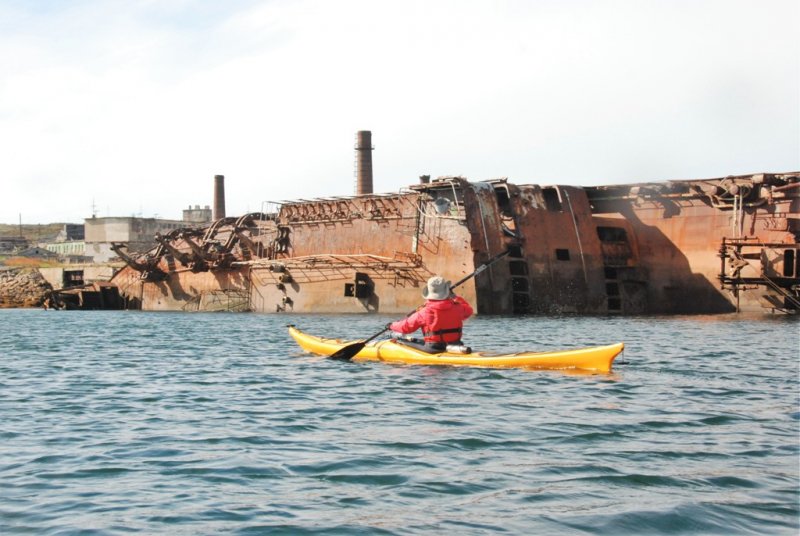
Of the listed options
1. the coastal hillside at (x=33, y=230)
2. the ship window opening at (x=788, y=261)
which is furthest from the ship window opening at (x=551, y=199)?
the coastal hillside at (x=33, y=230)

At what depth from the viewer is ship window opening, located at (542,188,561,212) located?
4306 cm

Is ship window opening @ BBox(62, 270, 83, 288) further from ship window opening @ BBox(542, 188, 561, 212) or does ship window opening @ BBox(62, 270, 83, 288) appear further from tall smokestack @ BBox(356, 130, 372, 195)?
ship window opening @ BBox(542, 188, 561, 212)

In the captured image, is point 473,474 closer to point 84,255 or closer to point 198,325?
point 198,325

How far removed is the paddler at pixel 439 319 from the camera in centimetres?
1948

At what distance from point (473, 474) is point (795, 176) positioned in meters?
33.6

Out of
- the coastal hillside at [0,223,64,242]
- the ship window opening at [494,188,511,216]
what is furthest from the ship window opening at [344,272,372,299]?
the coastal hillside at [0,223,64,242]

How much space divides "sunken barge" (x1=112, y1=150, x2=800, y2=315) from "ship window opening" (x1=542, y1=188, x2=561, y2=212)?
Result: 0.06 m

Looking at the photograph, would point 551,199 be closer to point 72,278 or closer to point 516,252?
point 516,252

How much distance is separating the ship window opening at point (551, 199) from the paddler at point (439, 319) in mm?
23784

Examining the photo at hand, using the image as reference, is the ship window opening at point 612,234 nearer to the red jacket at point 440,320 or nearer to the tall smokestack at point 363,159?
the tall smokestack at point 363,159

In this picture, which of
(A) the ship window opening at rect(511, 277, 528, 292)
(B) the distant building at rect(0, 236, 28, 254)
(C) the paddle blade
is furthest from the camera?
(B) the distant building at rect(0, 236, 28, 254)

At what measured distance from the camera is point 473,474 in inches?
410

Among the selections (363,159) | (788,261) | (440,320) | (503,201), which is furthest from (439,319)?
(363,159)

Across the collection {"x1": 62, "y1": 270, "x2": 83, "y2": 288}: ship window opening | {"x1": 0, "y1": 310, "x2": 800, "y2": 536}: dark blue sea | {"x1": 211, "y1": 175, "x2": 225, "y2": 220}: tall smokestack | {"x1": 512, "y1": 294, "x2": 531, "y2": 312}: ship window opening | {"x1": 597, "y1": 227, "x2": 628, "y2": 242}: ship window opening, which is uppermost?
{"x1": 211, "y1": 175, "x2": 225, "y2": 220}: tall smokestack
